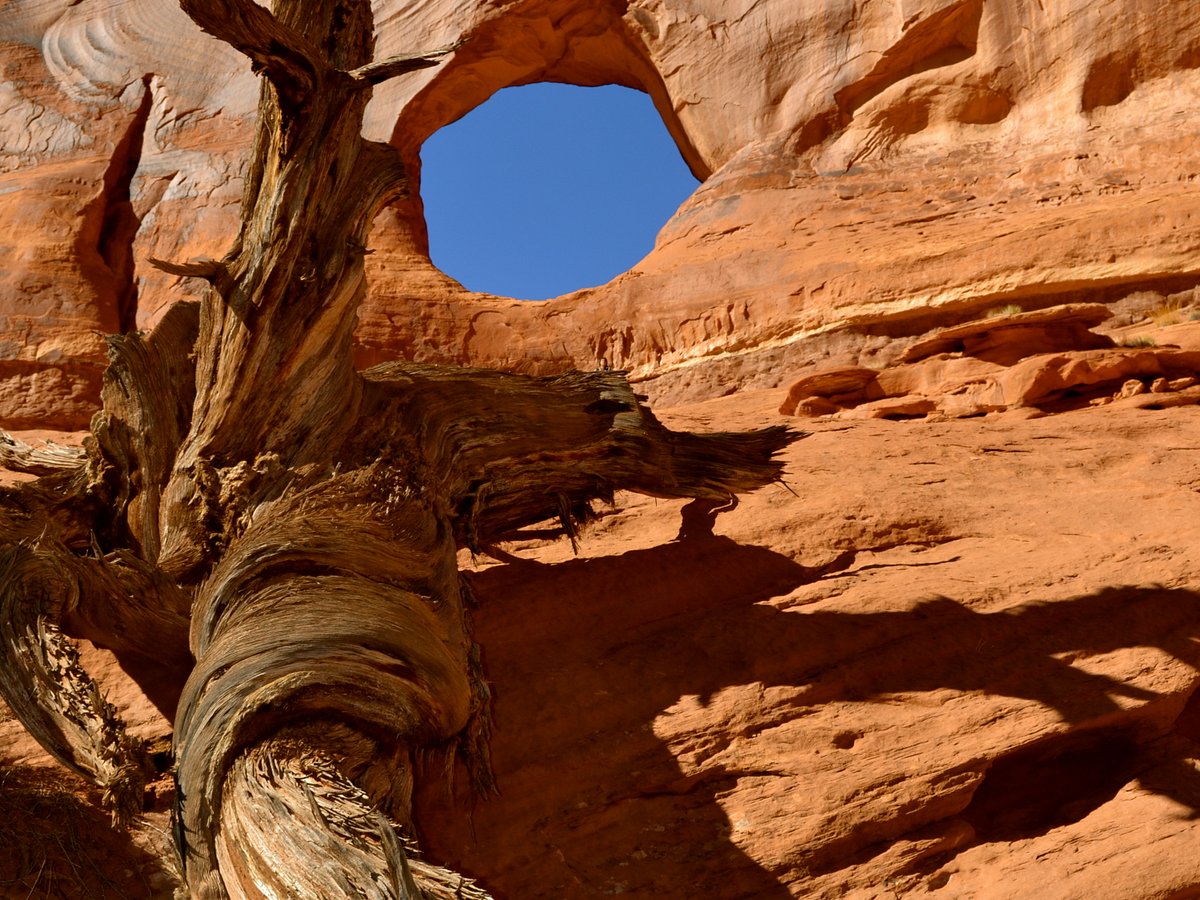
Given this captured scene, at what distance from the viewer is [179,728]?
375 cm

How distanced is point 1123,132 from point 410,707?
1021 cm

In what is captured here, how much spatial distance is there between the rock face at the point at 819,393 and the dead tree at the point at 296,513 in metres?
0.43

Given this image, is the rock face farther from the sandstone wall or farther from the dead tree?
the dead tree

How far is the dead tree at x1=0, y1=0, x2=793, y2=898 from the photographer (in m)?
3.50

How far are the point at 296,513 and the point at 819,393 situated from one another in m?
5.66

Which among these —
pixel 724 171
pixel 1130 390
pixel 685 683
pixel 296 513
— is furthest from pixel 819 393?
pixel 296 513

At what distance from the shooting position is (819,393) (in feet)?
31.0

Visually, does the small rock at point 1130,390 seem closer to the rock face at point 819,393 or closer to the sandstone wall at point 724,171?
the rock face at point 819,393

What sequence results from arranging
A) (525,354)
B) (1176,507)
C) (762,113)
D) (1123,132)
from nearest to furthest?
(1176,507) → (1123,132) → (525,354) → (762,113)

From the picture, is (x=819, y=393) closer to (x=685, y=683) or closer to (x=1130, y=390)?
(x=1130, y=390)

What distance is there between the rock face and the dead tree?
0.43m

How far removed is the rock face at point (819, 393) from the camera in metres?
4.33

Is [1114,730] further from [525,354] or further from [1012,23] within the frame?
[1012,23]

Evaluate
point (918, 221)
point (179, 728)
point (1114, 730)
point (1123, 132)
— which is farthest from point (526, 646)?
point (1123, 132)
